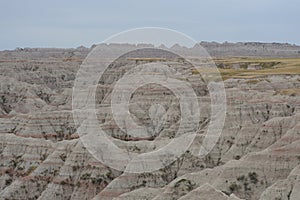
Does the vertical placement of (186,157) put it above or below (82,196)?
above

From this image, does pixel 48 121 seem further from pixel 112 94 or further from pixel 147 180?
pixel 147 180

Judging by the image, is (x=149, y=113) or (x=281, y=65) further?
(x=281, y=65)

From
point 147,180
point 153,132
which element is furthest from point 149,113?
point 147,180

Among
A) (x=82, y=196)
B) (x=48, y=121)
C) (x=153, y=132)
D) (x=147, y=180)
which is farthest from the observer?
(x=48, y=121)

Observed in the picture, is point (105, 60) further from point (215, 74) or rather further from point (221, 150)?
point (221, 150)

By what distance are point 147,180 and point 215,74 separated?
52703 mm

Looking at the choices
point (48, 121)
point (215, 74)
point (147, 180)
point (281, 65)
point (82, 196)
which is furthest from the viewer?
point (281, 65)

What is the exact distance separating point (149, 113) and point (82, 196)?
2536 centimetres

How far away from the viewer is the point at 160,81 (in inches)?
3639

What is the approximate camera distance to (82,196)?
50812mm

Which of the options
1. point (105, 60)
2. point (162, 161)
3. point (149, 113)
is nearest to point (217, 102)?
point (149, 113)

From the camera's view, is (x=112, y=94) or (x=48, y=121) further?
(x=112, y=94)

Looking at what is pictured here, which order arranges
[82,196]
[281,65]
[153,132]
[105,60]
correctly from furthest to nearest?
[105,60] < [281,65] < [153,132] < [82,196]

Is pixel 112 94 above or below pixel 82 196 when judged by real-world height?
above
